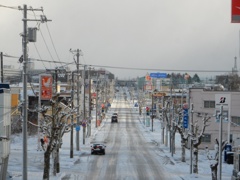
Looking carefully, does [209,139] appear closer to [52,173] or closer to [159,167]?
[159,167]

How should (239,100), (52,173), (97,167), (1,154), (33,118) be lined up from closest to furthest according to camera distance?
(1,154), (52,173), (97,167), (239,100), (33,118)

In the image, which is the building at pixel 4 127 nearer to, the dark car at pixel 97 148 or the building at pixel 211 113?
the dark car at pixel 97 148

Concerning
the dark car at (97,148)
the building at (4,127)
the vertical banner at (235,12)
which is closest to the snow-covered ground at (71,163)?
the dark car at (97,148)

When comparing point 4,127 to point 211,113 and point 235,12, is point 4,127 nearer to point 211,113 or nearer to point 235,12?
point 235,12

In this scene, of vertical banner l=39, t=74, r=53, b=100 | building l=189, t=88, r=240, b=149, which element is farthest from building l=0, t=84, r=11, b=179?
building l=189, t=88, r=240, b=149

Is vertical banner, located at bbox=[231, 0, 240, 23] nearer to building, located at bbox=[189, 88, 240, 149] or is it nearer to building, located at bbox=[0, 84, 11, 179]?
building, located at bbox=[0, 84, 11, 179]

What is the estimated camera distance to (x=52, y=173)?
102 feet

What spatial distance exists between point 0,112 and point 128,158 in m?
19.2

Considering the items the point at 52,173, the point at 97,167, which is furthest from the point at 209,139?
the point at 52,173

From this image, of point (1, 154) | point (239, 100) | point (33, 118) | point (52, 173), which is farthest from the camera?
point (33, 118)

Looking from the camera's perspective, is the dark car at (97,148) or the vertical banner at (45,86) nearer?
the vertical banner at (45,86)

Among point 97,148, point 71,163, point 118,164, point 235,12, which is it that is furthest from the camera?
point 97,148

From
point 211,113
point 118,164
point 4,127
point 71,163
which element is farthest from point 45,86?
point 211,113

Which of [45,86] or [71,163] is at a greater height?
[45,86]
